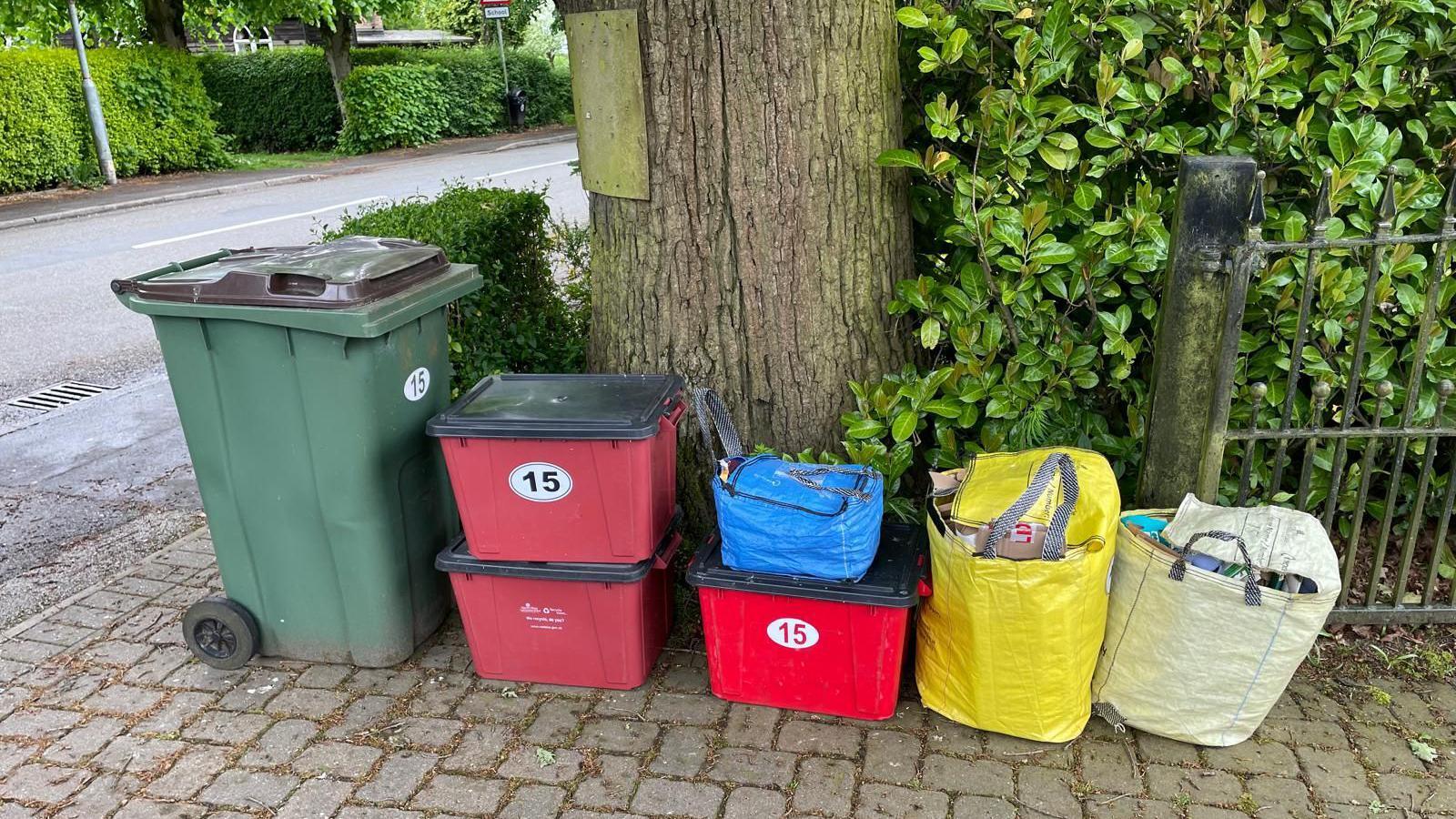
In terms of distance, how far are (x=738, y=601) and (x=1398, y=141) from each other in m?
2.42

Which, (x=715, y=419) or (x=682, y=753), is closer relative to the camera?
(x=682, y=753)

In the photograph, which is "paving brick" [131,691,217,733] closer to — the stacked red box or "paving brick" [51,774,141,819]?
"paving brick" [51,774,141,819]

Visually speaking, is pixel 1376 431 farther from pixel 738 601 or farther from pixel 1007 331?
pixel 738 601

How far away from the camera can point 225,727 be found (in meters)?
3.09

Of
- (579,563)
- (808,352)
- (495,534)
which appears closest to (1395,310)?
(808,352)

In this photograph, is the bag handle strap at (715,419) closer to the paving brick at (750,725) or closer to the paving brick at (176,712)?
the paving brick at (750,725)

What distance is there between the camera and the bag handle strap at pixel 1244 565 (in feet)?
8.90

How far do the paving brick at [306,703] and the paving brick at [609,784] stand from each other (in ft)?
2.85

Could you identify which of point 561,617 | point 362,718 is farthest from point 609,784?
point 362,718

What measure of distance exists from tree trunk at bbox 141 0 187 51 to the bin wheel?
725 inches

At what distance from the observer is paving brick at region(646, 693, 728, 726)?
3.11 m

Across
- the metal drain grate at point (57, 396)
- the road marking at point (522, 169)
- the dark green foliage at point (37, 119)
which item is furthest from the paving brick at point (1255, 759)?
the dark green foliage at point (37, 119)

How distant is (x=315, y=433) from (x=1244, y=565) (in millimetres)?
2605

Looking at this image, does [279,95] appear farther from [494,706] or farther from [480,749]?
[480,749]
